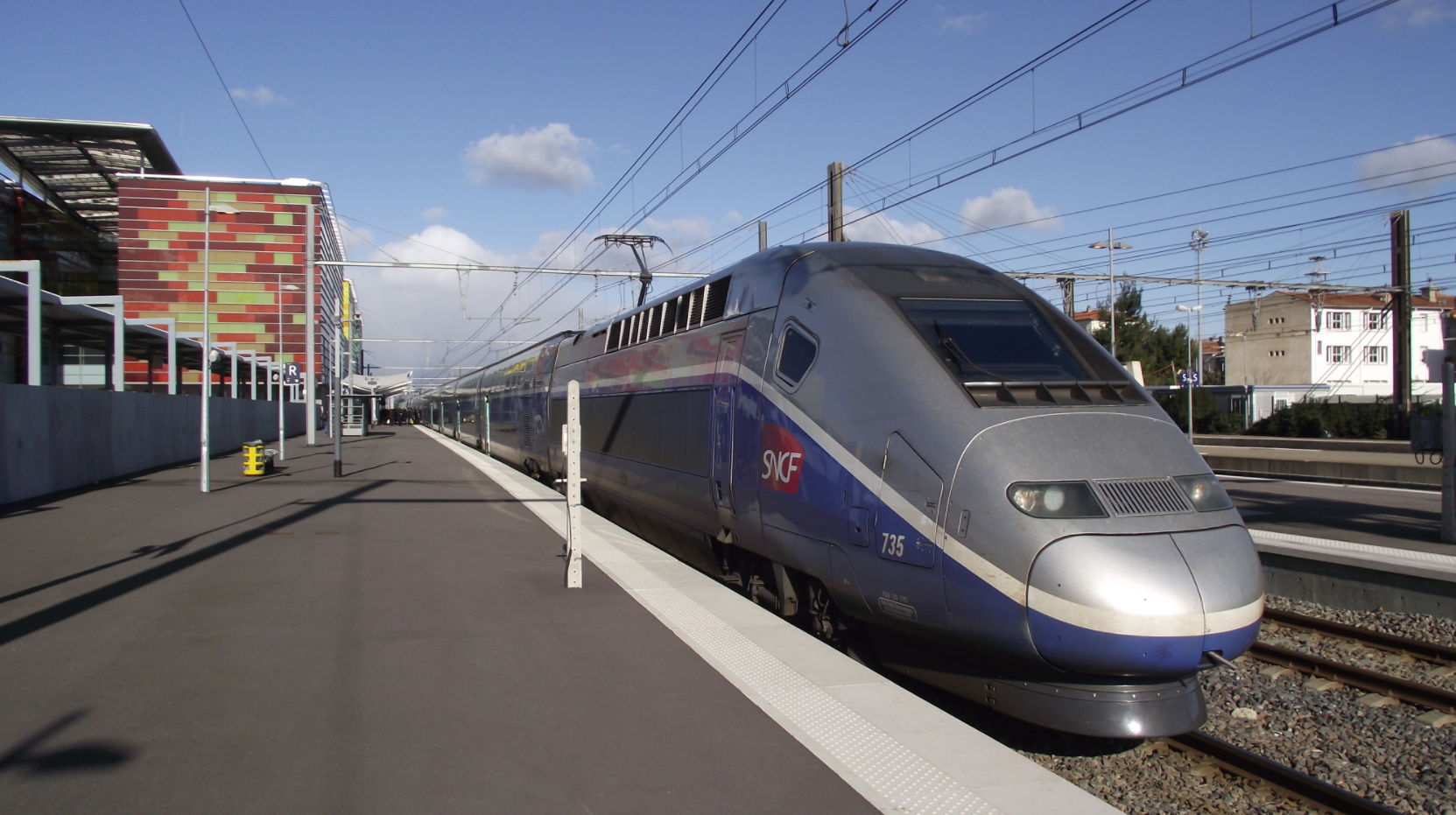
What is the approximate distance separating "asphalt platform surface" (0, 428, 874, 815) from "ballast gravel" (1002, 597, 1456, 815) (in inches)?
93.6

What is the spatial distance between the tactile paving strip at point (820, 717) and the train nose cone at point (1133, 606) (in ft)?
3.49

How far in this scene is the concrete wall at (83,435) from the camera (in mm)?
15414

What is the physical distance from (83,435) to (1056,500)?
65.5ft

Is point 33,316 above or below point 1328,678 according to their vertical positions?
above

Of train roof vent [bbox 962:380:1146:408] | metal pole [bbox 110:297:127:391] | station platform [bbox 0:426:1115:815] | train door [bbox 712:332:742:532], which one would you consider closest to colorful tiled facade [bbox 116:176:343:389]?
metal pole [bbox 110:297:127:391]

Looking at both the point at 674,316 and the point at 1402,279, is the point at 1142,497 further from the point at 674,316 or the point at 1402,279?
the point at 1402,279

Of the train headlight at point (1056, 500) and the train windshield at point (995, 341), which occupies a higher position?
the train windshield at point (995, 341)

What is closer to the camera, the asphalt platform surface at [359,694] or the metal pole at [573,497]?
the asphalt platform surface at [359,694]

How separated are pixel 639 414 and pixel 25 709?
7.04 metres

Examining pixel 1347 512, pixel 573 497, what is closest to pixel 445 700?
pixel 573 497

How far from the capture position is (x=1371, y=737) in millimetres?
6605

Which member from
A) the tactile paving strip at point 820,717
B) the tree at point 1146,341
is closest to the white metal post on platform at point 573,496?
the tactile paving strip at point 820,717

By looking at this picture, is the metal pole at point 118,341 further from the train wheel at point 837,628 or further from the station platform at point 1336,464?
the station platform at point 1336,464

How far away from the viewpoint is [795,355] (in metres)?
7.07
